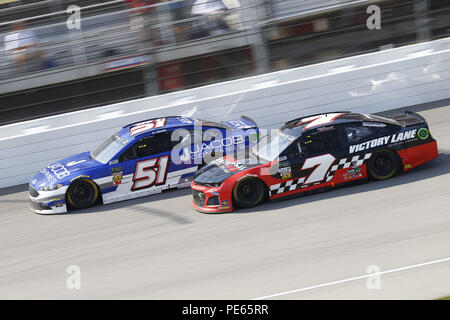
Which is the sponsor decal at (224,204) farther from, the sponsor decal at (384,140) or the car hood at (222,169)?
the sponsor decal at (384,140)

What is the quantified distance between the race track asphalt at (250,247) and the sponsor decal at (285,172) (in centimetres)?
42

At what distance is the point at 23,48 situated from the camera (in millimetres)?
13461

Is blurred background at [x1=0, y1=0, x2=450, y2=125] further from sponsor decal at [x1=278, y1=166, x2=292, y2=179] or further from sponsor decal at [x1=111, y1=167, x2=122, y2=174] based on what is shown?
sponsor decal at [x1=278, y1=166, x2=292, y2=179]

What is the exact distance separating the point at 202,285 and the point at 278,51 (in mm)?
9299

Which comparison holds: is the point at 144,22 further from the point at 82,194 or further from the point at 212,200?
the point at 212,200

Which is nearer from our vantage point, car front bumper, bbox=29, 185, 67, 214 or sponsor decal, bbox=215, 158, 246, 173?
sponsor decal, bbox=215, 158, 246, 173

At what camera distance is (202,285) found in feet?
22.9

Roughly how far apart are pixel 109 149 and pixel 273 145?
9.93 ft

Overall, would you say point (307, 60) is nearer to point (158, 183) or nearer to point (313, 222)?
point (158, 183)

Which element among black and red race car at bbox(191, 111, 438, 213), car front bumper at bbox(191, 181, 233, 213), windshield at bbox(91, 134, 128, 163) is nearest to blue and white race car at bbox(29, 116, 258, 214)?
windshield at bbox(91, 134, 128, 163)

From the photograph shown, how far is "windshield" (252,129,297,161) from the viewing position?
9148 mm

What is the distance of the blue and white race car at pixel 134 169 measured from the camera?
10.2 meters

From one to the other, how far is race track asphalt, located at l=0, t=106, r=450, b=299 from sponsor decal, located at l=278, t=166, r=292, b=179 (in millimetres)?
425

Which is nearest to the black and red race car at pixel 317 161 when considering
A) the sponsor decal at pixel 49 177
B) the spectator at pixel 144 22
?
the sponsor decal at pixel 49 177
